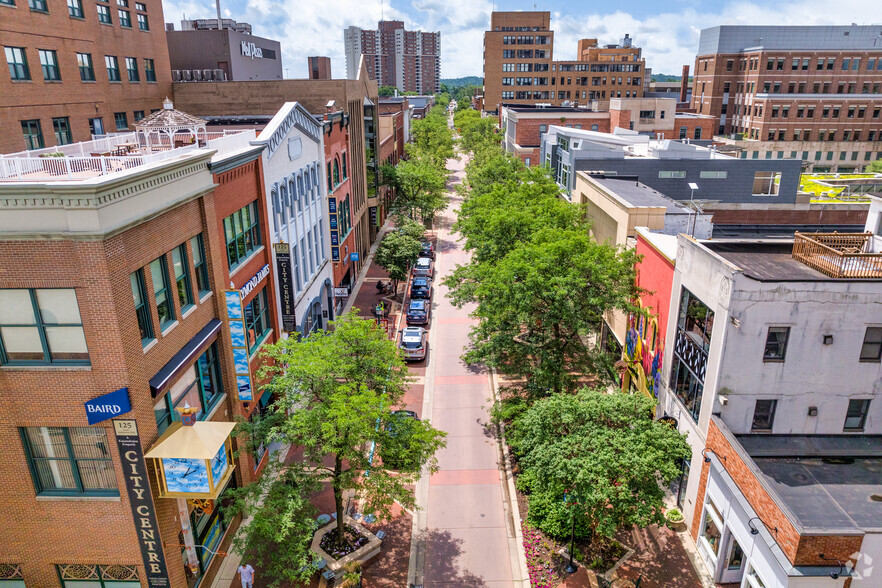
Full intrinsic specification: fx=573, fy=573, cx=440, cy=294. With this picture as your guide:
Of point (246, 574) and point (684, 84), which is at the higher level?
point (684, 84)

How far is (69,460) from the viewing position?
17.1 metres

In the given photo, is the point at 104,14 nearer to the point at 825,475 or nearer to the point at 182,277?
the point at 182,277

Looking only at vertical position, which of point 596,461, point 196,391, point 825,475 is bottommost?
point 825,475

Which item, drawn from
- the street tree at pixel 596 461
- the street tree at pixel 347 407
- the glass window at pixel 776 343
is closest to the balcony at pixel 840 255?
the glass window at pixel 776 343

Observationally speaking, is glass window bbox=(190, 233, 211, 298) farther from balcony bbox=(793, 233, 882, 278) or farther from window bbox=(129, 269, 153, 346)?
balcony bbox=(793, 233, 882, 278)

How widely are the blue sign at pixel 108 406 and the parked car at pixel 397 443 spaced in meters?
7.99

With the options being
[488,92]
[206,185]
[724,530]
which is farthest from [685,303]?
[488,92]

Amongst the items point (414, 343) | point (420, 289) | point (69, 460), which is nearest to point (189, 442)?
point (69, 460)

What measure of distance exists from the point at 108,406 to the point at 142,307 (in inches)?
122

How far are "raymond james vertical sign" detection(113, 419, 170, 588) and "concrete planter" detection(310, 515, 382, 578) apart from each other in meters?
5.51

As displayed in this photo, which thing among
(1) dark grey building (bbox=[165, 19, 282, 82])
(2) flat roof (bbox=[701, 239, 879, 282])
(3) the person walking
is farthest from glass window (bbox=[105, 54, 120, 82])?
(2) flat roof (bbox=[701, 239, 879, 282])

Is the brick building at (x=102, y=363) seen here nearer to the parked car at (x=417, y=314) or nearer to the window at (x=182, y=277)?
the window at (x=182, y=277)

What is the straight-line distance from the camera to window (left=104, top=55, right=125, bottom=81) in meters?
41.0

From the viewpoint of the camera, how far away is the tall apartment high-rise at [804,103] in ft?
329
